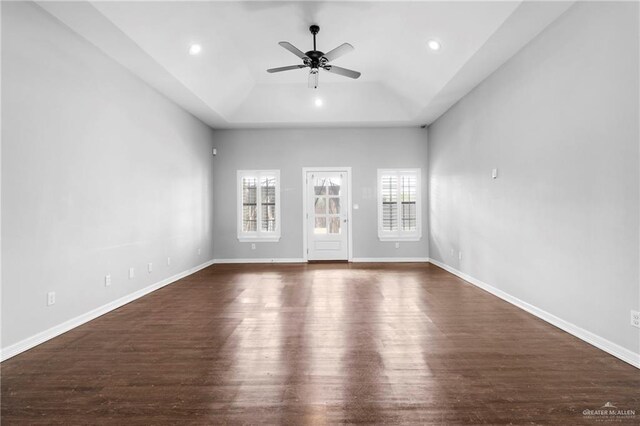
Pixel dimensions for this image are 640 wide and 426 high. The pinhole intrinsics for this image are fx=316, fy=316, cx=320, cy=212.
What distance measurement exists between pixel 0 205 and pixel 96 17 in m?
1.91

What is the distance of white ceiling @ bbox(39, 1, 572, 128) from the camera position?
127 inches

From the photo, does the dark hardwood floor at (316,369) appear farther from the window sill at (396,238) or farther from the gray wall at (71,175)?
the window sill at (396,238)

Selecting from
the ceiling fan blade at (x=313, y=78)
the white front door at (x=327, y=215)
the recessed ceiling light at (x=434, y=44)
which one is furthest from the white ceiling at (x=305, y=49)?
the white front door at (x=327, y=215)

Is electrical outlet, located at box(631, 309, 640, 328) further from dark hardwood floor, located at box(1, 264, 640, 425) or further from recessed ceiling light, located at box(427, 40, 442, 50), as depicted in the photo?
recessed ceiling light, located at box(427, 40, 442, 50)

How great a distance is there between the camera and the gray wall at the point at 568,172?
2371 mm

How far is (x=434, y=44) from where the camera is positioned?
4082 mm

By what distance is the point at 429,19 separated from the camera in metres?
3.71

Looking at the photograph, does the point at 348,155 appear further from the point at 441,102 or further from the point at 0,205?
the point at 0,205

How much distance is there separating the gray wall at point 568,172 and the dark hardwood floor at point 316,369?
1.51 feet

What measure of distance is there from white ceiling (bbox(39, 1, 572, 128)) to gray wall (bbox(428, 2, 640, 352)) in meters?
0.41

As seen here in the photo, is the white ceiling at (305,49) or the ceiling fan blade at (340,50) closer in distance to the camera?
the white ceiling at (305,49)

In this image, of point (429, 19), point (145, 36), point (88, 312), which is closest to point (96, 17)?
point (145, 36)

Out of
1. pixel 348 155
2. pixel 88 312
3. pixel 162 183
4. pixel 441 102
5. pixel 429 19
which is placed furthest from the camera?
pixel 348 155

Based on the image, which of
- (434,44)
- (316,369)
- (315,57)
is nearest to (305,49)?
(315,57)
